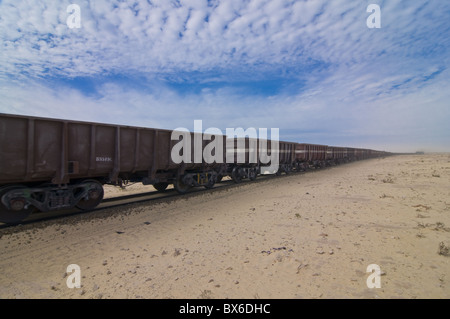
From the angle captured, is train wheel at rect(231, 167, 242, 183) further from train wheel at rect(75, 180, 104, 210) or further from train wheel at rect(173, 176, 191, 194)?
train wheel at rect(75, 180, 104, 210)

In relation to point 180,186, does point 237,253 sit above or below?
below

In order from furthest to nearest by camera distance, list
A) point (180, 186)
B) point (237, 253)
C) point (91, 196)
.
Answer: point (180, 186), point (91, 196), point (237, 253)

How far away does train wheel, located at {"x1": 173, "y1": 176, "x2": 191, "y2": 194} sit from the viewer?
10508 millimetres

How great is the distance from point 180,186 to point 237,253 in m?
7.04

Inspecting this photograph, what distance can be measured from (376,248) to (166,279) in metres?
3.93

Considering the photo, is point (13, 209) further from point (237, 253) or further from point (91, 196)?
point (237, 253)

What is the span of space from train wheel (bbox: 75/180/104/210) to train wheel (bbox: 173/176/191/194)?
11.7 feet

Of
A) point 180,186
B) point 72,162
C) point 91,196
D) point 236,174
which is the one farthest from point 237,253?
point 236,174

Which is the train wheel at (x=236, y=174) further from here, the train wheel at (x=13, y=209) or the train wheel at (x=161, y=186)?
the train wheel at (x=13, y=209)

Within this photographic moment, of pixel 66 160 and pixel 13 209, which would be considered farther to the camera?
pixel 66 160

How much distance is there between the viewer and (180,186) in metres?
10.8

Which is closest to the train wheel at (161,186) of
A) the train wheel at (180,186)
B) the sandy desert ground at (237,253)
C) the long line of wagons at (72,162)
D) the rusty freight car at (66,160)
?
the train wheel at (180,186)

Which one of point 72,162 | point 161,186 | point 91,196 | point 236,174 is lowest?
point 161,186

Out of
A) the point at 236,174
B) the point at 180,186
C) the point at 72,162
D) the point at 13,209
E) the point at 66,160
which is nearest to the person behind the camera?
the point at 13,209
